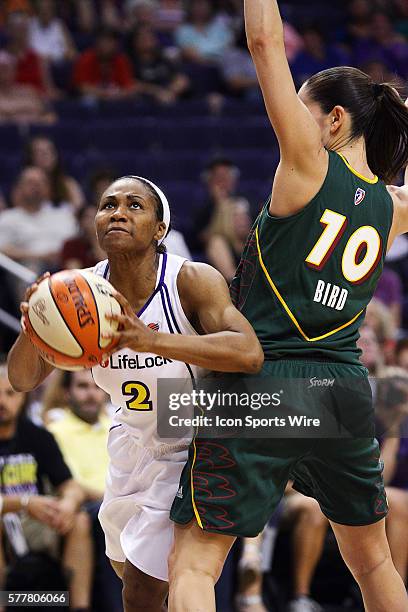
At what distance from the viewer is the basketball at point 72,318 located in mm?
2961

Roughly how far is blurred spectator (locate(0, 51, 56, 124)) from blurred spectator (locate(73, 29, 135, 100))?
→ 1.95 ft

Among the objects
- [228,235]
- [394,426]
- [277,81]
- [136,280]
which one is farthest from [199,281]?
[228,235]

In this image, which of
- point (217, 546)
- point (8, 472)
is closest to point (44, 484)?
point (8, 472)

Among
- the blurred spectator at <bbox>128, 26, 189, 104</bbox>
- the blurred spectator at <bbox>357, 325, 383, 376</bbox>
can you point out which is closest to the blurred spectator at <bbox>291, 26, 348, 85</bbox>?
the blurred spectator at <bbox>128, 26, 189, 104</bbox>

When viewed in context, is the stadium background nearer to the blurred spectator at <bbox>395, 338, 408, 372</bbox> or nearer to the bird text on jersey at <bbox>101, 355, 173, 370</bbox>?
the blurred spectator at <bbox>395, 338, 408, 372</bbox>

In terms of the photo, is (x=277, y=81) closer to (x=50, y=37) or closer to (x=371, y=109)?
(x=371, y=109)

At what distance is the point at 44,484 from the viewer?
566cm

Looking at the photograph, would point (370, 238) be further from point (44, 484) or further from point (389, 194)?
point (44, 484)

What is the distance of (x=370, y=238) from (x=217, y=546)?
1.09 metres

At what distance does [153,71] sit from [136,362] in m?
8.31

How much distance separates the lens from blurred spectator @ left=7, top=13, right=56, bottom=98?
35.8ft

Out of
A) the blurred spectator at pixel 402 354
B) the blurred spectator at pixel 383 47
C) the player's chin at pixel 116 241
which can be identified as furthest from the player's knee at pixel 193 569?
the blurred spectator at pixel 383 47

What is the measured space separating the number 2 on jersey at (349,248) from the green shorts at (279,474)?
30cm

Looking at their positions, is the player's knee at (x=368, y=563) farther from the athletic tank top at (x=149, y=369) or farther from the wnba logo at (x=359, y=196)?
the wnba logo at (x=359, y=196)
